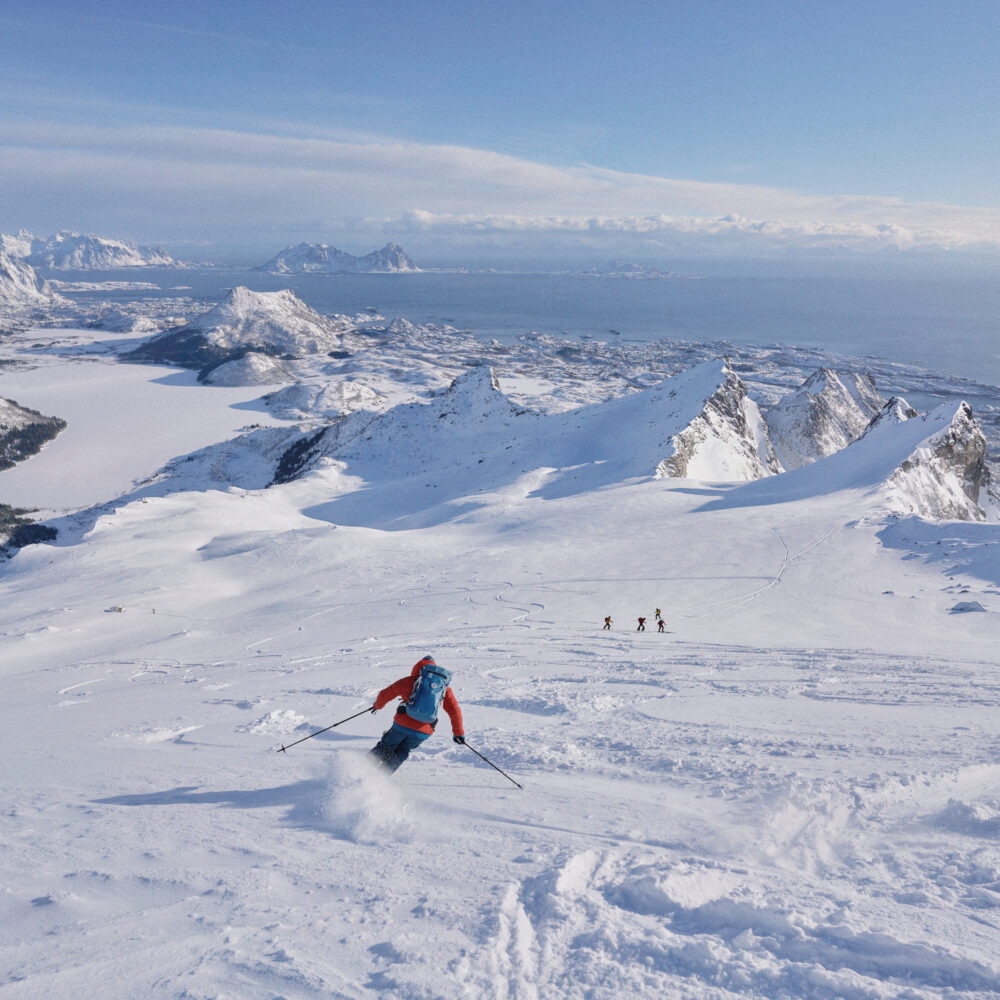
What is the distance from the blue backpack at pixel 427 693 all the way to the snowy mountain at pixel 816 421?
6764 centimetres

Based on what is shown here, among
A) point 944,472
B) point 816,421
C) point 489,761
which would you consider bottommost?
point 489,761

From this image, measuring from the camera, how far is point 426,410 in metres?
71.1

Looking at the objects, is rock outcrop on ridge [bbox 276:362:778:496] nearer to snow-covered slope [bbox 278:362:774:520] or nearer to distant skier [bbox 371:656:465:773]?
snow-covered slope [bbox 278:362:774:520]

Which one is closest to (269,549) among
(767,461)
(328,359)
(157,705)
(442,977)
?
(157,705)

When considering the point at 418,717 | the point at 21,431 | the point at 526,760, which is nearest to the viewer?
the point at 418,717

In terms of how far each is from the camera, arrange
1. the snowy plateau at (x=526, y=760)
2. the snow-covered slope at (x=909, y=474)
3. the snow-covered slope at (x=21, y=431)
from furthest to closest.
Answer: the snow-covered slope at (x=21, y=431), the snow-covered slope at (x=909, y=474), the snowy plateau at (x=526, y=760)

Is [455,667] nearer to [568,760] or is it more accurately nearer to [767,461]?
[568,760]

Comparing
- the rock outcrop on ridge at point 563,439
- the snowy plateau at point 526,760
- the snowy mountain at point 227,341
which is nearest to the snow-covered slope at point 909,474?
the snowy plateau at point 526,760

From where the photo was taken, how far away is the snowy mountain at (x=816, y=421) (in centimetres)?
7056

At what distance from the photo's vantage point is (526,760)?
779 cm

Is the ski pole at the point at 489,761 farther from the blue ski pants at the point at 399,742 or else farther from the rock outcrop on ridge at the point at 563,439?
the rock outcrop on ridge at the point at 563,439

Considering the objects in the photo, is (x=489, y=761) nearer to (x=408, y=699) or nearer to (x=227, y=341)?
(x=408, y=699)

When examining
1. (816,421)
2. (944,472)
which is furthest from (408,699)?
(816,421)

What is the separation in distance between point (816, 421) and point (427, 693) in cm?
7557
